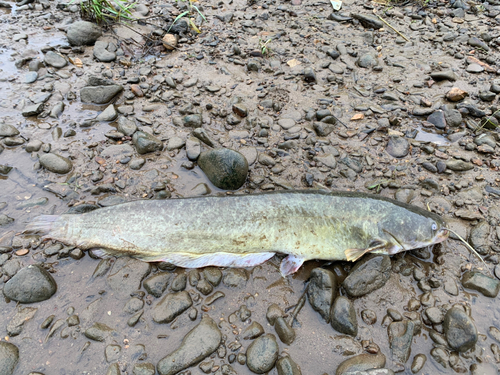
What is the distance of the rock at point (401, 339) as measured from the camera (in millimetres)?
2635

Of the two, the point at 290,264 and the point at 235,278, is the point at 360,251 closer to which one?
the point at 290,264

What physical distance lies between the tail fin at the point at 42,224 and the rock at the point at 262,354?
95.1 inches

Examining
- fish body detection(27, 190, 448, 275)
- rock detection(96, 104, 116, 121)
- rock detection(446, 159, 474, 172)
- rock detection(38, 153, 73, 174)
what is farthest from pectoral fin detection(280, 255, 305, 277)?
rock detection(96, 104, 116, 121)

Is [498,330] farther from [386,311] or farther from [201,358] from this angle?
[201,358]

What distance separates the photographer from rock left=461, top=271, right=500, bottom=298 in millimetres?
2958

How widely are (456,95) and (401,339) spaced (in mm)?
4085

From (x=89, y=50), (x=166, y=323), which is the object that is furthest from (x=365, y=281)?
(x=89, y=50)

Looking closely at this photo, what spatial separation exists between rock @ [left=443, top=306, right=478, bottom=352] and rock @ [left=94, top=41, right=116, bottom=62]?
6.26 m

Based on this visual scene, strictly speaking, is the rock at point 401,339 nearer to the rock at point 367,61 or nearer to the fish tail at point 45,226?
the fish tail at point 45,226

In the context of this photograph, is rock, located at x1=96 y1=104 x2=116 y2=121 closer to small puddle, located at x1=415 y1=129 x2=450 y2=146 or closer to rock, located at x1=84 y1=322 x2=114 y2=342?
rock, located at x1=84 y1=322 x2=114 y2=342

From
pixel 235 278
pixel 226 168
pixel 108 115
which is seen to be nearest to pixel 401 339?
pixel 235 278

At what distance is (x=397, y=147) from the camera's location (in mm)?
4262

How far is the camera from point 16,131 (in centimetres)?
426

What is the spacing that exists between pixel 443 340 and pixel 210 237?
236 cm
